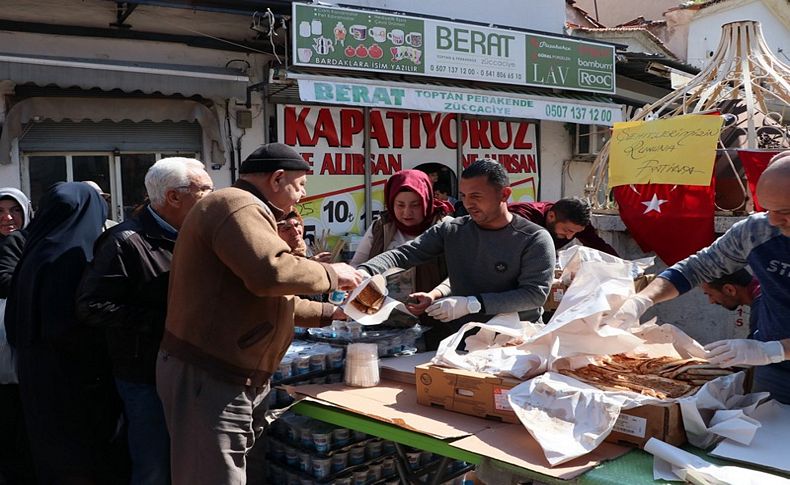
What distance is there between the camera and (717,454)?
198 centimetres

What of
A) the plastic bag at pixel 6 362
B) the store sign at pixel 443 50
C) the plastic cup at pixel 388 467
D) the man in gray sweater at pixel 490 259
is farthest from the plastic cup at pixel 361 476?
the store sign at pixel 443 50

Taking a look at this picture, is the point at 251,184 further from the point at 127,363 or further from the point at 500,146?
the point at 500,146

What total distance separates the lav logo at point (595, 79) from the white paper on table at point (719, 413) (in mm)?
7597

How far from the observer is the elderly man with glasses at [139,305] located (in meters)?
2.63

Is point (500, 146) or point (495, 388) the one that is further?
point (500, 146)

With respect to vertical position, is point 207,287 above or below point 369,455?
above

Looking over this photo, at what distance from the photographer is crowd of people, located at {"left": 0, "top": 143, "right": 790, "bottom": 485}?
7.39 ft

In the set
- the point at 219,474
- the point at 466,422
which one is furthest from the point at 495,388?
the point at 219,474

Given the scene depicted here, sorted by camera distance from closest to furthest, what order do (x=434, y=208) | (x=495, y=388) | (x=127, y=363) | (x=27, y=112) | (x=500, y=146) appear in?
1. (x=495, y=388)
2. (x=127, y=363)
3. (x=434, y=208)
4. (x=27, y=112)
5. (x=500, y=146)

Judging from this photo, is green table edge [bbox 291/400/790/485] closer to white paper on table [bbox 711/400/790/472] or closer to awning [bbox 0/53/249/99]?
white paper on table [bbox 711/400/790/472]

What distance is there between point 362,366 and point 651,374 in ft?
3.82

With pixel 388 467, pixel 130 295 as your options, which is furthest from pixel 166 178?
pixel 388 467

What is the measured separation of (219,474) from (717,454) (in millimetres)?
1561

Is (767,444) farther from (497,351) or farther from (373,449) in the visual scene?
(373,449)
